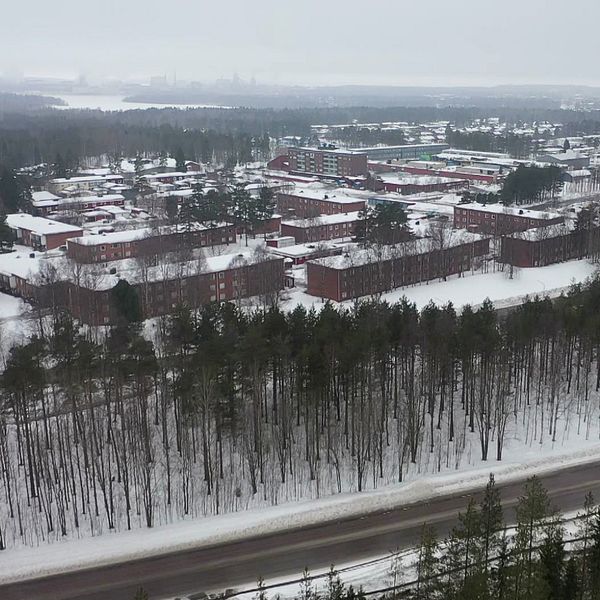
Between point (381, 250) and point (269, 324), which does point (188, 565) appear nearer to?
point (269, 324)

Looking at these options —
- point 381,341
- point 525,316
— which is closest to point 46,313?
point 381,341

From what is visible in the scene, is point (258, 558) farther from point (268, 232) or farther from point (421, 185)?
point (421, 185)

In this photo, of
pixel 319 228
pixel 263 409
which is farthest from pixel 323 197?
pixel 263 409

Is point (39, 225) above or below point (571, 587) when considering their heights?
above

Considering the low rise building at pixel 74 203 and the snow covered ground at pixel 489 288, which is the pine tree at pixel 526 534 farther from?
the low rise building at pixel 74 203

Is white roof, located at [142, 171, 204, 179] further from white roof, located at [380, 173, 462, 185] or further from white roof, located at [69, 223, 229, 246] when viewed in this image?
white roof, located at [69, 223, 229, 246]

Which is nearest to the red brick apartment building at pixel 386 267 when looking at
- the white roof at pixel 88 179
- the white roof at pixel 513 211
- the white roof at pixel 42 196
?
the white roof at pixel 513 211

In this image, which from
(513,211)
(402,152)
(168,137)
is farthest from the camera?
(402,152)
